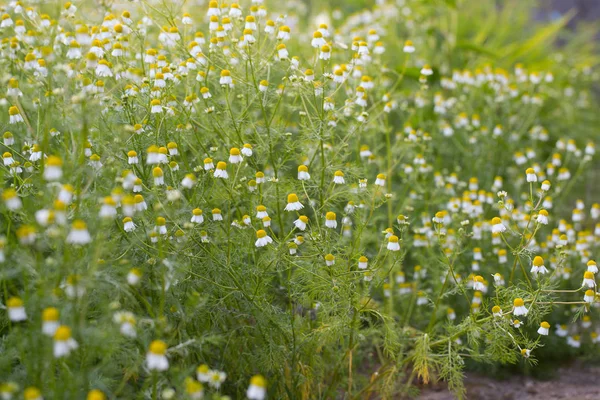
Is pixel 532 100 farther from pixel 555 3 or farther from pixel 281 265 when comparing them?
pixel 555 3

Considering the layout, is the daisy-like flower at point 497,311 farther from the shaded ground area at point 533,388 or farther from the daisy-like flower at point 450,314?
the shaded ground area at point 533,388

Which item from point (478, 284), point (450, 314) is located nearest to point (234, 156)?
point (478, 284)

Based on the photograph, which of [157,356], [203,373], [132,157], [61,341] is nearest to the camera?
[61,341]

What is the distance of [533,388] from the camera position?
299 centimetres

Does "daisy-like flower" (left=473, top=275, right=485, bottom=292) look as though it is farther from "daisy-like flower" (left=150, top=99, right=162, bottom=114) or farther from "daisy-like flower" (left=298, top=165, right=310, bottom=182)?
"daisy-like flower" (left=150, top=99, right=162, bottom=114)

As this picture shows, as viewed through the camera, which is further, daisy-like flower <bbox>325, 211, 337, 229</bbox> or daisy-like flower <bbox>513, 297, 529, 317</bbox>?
daisy-like flower <bbox>325, 211, 337, 229</bbox>

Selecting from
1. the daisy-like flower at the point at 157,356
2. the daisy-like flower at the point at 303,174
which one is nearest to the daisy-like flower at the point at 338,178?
the daisy-like flower at the point at 303,174

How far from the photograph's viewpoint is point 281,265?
2443mm

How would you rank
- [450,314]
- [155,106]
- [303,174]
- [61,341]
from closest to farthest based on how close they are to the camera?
[61,341] < [155,106] < [303,174] < [450,314]

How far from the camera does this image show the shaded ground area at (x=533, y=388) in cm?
291

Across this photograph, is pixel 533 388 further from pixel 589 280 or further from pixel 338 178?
pixel 338 178

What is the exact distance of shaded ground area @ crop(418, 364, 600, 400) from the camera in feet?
9.56

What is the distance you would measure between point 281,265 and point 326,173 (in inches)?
20.6

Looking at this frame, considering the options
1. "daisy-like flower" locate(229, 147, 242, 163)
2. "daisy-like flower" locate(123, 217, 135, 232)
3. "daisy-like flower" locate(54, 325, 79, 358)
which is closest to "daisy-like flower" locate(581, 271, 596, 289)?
"daisy-like flower" locate(229, 147, 242, 163)
